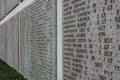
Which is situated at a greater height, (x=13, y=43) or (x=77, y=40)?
(x=77, y=40)

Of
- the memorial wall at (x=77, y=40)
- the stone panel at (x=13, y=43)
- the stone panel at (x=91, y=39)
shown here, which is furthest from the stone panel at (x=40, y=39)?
the stone panel at (x=13, y=43)

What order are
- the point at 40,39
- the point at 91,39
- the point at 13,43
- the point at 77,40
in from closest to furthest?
1. the point at 91,39
2. the point at 77,40
3. the point at 40,39
4. the point at 13,43

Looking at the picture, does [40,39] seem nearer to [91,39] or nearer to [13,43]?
[91,39]

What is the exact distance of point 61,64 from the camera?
602cm

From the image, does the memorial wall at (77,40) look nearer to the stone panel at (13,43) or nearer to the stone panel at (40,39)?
the stone panel at (40,39)

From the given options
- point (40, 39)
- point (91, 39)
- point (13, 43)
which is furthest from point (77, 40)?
point (13, 43)

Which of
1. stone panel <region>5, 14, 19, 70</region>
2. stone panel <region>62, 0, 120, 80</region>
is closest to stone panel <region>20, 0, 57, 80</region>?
stone panel <region>62, 0, 120, 80</region>

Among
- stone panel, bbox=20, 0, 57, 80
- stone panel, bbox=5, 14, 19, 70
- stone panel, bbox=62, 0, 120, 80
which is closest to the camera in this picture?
stone panel, bbox=62, 0, 120, 80

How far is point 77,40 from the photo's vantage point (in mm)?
5031

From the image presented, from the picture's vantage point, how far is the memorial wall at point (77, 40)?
13.0ft

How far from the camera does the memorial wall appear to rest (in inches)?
155

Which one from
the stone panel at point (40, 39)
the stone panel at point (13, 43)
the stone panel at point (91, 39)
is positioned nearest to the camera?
the stone panel at point (91, 39)

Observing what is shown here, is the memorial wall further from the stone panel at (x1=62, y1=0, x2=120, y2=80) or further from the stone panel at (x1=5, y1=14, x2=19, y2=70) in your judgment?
the stone panel at (x1=5, y1=14, x2=19, y2=70)

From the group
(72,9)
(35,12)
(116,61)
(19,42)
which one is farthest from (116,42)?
(19,42)
